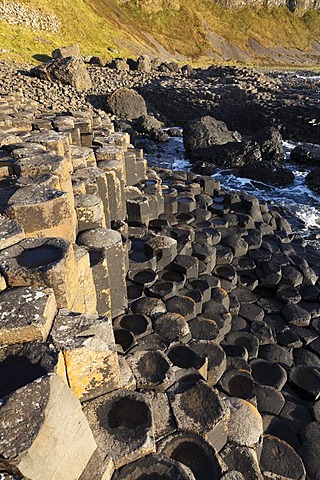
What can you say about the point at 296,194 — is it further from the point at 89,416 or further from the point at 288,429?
the point at 89,416

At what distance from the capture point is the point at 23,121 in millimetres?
7523

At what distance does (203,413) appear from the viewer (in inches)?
120

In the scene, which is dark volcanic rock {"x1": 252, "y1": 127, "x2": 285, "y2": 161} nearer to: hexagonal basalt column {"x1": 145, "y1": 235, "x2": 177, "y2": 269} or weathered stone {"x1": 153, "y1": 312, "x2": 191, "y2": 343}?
hexagonal basalt column {"x1": 145, "y1": 235, "x2": 177, "y2": 269}

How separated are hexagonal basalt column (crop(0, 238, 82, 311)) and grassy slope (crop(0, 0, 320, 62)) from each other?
31929mm

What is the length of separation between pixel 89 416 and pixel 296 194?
39.3ft

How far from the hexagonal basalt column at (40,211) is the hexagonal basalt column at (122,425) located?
5.78 feet

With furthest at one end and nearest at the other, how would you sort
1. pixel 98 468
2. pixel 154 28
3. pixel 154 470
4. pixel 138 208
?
pixel 154 28
pixel 138 208
pixel 154 470
pixel 98 468

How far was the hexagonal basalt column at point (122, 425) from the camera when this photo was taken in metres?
2.51

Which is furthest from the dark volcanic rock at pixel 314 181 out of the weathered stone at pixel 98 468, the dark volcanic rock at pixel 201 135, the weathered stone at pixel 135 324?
the weathered stone at pixel 98 468

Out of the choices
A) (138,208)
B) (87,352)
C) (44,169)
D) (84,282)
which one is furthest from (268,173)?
(87,352)

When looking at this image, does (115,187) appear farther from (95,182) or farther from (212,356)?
(212,356)

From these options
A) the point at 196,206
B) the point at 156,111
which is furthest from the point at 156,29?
the point at 196,206

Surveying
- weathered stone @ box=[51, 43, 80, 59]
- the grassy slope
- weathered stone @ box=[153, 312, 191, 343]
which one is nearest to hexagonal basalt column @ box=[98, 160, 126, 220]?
weathered stone @ box=[153, 312, 191, 343]

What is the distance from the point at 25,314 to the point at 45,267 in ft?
1.48
